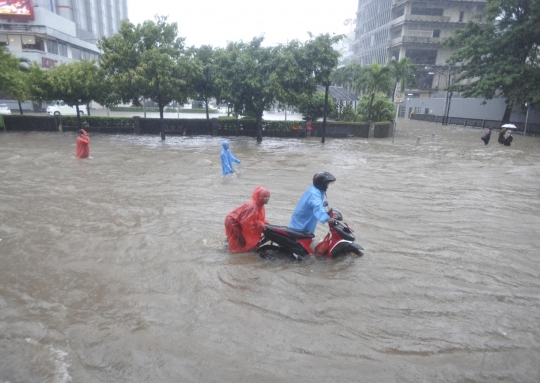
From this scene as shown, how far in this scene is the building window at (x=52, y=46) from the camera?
44.5 metres

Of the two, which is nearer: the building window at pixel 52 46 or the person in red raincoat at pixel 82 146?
the person in red raincoat at pixel 82 146

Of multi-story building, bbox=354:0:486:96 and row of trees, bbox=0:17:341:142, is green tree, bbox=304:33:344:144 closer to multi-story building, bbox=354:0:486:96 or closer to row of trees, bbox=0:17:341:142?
row of trees, bbox=0:17:341:142

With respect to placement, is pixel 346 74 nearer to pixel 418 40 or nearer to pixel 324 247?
pixel 418 40

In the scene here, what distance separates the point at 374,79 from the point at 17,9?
40278mm

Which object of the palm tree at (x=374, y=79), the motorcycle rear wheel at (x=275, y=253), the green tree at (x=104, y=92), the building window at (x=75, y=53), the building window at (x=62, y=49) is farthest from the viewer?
the building window at (x=75, y=53)

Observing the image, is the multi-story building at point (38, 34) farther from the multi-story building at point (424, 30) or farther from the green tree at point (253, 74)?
the multi-story building at point (424, 30)

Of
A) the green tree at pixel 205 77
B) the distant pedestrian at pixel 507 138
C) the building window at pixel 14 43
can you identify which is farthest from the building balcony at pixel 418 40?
the building window at pixel 14 43

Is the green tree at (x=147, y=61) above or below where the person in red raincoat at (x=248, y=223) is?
above

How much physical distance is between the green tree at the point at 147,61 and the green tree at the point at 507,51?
21485mm

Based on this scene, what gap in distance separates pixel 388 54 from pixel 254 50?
51.2 meters

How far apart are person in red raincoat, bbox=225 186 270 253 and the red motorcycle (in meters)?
0.15

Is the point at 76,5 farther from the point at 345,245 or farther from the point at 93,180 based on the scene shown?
the point at 345,245

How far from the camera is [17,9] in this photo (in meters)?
42.2

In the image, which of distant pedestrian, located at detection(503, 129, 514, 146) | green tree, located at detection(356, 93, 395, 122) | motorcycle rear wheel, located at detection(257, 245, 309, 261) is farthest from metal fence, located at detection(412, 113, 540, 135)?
motorcycle rear wheel, located at detection(257, 245, 309, 261)
